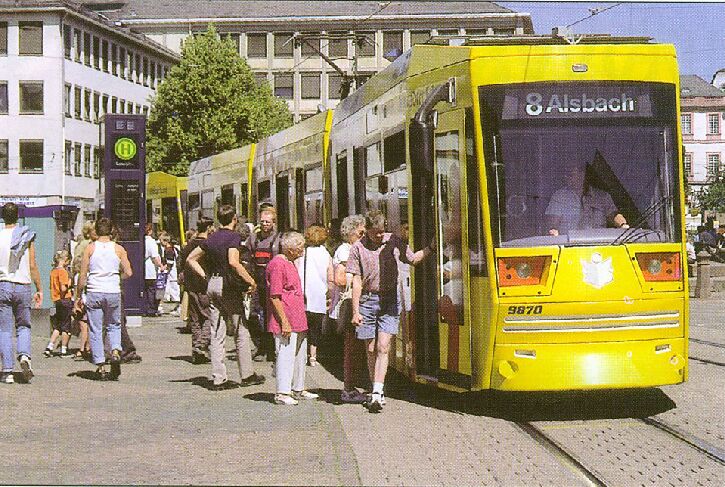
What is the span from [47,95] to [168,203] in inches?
1121

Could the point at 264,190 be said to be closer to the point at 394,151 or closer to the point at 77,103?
the point at 394,151

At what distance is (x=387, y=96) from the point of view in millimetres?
13906

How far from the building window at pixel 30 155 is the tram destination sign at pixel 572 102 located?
5885 cm

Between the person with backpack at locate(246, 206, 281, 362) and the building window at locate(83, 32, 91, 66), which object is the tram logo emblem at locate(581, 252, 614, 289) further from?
the building window at locate(83, 32, 91, 66)

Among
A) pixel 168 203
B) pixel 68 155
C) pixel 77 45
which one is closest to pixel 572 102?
pixel 168 203

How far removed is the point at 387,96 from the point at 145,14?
69.3 m

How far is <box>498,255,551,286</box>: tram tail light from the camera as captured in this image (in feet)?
36.7

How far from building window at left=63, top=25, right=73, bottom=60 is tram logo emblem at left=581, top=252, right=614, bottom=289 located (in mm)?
58615

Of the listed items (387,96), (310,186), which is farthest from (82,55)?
(387,96)

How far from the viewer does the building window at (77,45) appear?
224 feet

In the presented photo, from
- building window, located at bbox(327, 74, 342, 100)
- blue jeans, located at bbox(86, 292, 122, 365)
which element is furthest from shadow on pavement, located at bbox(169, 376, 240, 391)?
building window, located at bbox(327, 74, 342, 100)

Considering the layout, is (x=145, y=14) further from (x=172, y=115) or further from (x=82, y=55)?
(x=172, y=115)

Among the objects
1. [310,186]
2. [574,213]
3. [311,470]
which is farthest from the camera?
[310,186]

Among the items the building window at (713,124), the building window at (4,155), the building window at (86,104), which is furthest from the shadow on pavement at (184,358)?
the building window at (713,124)
